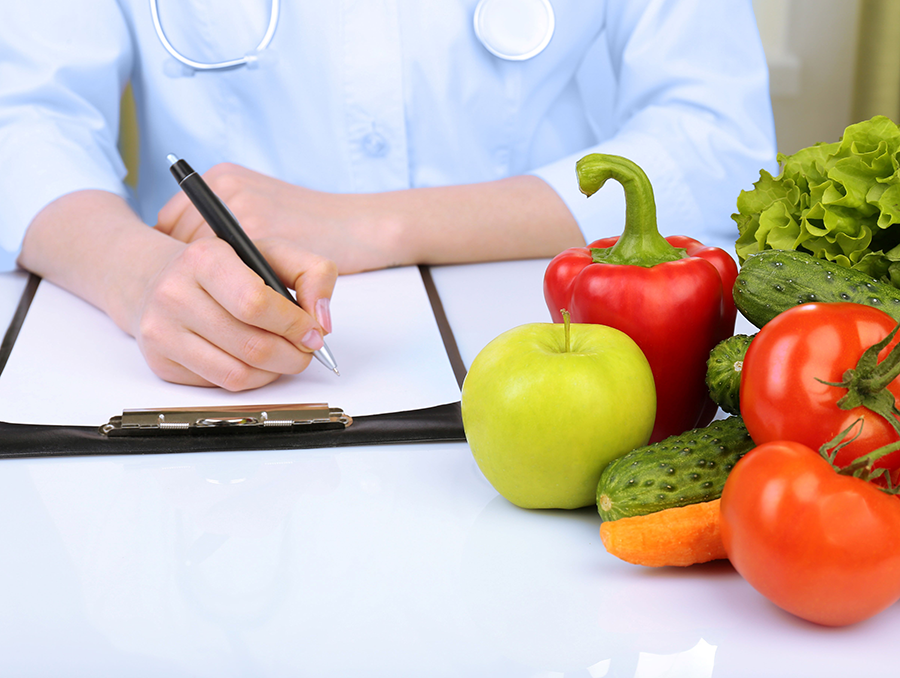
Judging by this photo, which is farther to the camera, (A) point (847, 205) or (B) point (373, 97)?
(B) point (373, 97)

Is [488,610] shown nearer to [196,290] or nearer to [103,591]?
[103,591]

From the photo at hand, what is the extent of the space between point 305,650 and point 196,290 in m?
0.33

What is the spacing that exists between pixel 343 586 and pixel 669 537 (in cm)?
15

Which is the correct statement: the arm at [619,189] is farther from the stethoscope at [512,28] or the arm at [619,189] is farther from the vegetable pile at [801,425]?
the vegetable pile at [801,425]

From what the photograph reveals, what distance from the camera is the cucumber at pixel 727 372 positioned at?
448 mm

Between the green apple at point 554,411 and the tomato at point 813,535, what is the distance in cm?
8

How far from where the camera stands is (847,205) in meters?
0.50

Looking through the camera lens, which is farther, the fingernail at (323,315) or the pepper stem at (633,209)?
the fingernail at (323,315)

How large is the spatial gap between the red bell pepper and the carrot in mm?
114

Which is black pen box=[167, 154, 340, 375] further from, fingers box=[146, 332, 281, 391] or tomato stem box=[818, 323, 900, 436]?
tomato stem box=[818, 323, 900, 436]

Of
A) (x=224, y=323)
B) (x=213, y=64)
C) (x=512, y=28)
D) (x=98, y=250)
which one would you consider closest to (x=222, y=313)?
(x=224, y=323)

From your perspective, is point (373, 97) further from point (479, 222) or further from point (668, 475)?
point (668, 475)

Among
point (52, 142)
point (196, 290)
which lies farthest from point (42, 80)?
point (196, 290)

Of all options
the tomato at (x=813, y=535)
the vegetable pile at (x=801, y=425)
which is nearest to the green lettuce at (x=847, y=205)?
the vegetable pile at (x=801, y=425)
